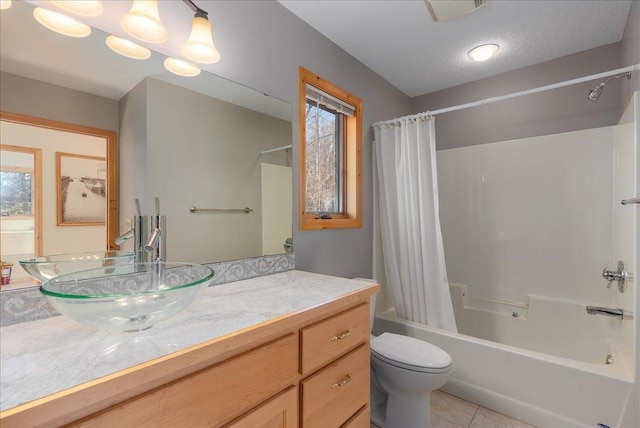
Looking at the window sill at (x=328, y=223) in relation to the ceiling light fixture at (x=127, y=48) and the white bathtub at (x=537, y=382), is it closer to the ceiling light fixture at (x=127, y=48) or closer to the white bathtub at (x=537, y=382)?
the white bathtub at (x=537, y=382)

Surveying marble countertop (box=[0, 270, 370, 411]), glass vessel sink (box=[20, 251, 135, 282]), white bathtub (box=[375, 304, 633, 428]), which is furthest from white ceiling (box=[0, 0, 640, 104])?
white bathtub (box=[375, 304, 633, 428])

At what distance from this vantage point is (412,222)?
2115mm

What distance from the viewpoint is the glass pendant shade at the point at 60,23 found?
0.90m

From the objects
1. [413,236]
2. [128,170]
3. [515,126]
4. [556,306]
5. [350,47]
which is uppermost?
[350,47]

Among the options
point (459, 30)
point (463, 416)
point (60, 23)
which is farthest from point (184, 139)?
point (463, 416)

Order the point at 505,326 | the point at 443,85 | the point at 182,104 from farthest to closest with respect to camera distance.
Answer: the point at 443,85 < the point at 505,326 < the point at 182,104

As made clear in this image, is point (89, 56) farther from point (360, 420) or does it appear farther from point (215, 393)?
point (360, 420)

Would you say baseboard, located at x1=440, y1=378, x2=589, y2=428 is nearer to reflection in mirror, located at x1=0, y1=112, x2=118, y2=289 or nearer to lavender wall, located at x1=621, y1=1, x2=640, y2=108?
lavender wall, located at x1=621, y1=1, x2=640, y2=108

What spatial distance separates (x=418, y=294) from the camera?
2098mm

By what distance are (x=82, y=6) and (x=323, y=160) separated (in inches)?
55.9

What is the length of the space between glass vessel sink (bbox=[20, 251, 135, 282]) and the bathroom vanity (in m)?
0.16

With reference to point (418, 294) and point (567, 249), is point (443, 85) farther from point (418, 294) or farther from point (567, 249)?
point (418, 294)

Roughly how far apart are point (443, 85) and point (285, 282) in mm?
2443

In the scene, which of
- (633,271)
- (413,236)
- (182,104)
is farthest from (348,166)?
(633,271)
